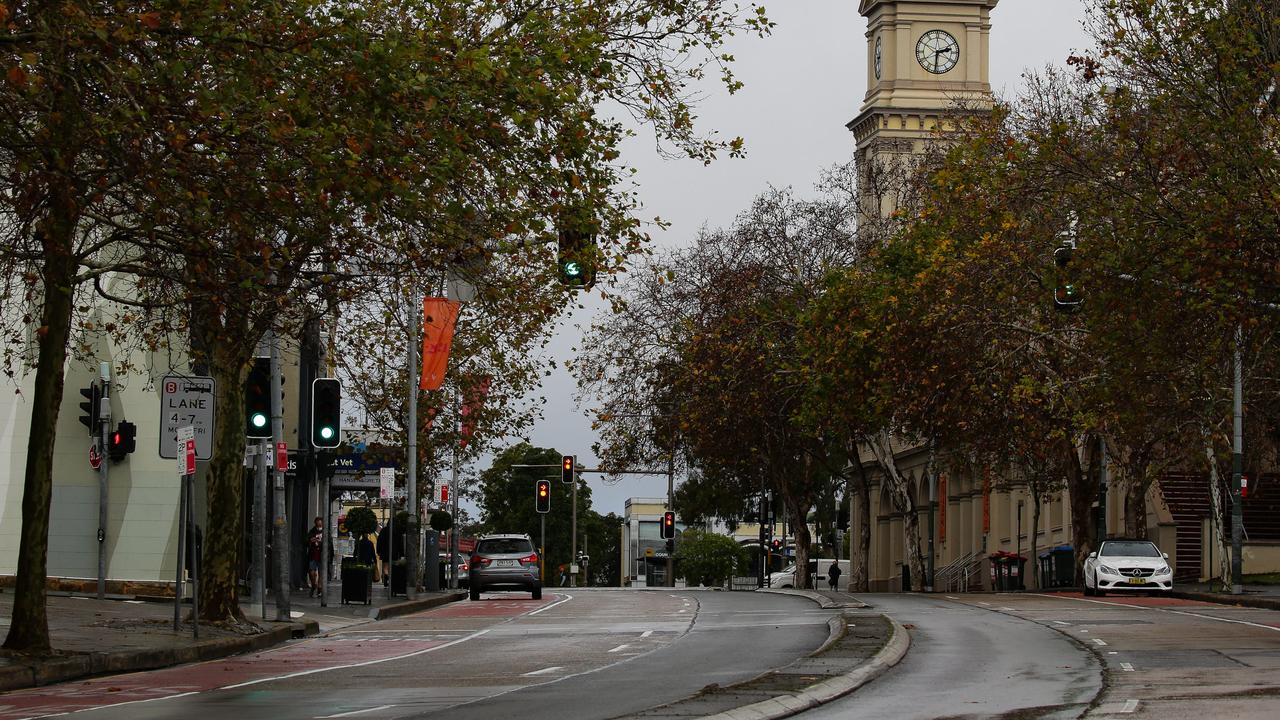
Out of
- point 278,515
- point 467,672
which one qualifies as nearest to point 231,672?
point 467,672

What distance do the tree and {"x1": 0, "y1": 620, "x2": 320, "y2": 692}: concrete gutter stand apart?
10008cm

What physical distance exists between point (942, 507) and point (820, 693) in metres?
70.6

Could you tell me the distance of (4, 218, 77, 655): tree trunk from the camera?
62.2ft

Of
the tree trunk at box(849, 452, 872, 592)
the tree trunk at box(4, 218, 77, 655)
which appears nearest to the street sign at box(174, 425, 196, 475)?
the tree trunk at box(4, 218, 77, 655)

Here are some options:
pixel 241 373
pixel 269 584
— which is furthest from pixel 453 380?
pixel 241 373

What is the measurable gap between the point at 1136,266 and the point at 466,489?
49.6 meters

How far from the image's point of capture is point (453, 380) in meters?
48.7

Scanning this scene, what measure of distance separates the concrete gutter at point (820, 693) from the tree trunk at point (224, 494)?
31.7 ft

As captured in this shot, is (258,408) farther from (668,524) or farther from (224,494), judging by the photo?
(668,524)

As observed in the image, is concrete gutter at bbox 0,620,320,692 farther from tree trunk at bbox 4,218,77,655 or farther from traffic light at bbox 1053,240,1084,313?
traffic light at bbox 1053,240,1084,313

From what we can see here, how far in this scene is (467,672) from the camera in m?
18.9

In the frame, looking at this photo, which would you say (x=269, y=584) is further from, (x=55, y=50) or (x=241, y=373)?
(x=55, y=50)

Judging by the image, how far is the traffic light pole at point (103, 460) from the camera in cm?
3023

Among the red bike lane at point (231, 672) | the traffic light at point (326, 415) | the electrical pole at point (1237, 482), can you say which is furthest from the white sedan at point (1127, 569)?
the traffic light at point (326, 415)
